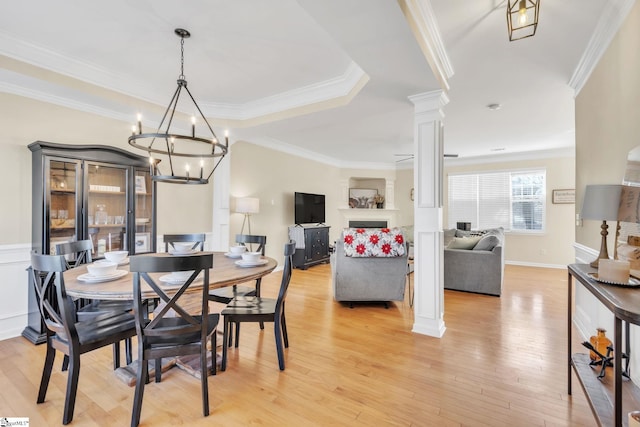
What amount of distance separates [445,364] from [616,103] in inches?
91.9

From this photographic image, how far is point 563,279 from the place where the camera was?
5.43m

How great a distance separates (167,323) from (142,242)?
2.04m

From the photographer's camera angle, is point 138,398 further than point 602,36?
No

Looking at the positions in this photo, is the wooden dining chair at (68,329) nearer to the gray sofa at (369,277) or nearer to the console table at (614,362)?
the gray sofa at (369,277)

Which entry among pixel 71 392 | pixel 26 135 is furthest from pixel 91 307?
pixel 26 135

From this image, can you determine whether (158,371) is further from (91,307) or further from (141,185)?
(141,185)

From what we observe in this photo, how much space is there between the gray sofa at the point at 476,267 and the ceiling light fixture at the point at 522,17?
2.93m

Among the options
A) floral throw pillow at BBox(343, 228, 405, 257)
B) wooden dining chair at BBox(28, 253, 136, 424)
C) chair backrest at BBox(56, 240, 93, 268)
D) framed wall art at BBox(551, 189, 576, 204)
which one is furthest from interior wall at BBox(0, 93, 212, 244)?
framed wall art at BBox(551, 189, 576, 204)

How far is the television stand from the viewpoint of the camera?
6164 mm

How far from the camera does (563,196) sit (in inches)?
252

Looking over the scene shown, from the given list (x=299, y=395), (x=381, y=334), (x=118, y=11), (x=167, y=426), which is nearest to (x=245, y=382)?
(x=299, y=395)

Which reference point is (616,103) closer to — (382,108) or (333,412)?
(382,108)

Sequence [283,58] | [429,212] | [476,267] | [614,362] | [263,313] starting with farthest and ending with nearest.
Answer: [476,267] < [429,212] < [283,58] < [263,313] < [614,362]

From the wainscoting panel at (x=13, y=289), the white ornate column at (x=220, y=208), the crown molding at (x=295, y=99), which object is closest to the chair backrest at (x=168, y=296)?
the wainscoting panel at (x=13, y=289)
